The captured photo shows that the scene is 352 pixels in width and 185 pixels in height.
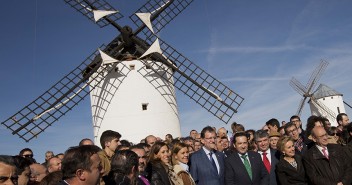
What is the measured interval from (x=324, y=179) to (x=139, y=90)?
40.7ft

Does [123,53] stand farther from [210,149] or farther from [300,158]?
[300,158]

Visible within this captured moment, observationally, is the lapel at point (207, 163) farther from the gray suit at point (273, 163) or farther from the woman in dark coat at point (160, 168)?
the woman in dark coat at point (160, 168)

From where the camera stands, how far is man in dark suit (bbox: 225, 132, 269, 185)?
7.02 metres

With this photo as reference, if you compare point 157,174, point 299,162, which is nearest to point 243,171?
point 299,162

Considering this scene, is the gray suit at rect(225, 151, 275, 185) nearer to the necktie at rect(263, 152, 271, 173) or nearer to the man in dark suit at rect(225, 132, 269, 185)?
the man in dark suit at rect(225, 132, 269, 185)

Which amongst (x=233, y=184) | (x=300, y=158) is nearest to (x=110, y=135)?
(x=233, y=184)

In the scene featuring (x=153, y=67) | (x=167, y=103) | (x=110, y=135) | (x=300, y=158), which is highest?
(x=153, y=67)

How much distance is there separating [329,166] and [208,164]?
2283 mm

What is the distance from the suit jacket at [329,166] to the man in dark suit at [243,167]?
3.02ft

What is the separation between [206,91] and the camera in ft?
62.6

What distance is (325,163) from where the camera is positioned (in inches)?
253

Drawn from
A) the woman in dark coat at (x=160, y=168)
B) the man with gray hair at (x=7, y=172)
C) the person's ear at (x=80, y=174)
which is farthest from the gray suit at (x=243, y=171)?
the man with gray hair at (x=7, y=172)

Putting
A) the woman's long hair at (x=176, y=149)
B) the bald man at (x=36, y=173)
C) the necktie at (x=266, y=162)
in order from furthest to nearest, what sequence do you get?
the necktie at (x=266, y=162) → the woman's long hair at (x=176, y=149) → the bald man at (x=36, y=173)

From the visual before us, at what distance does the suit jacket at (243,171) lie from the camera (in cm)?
700
